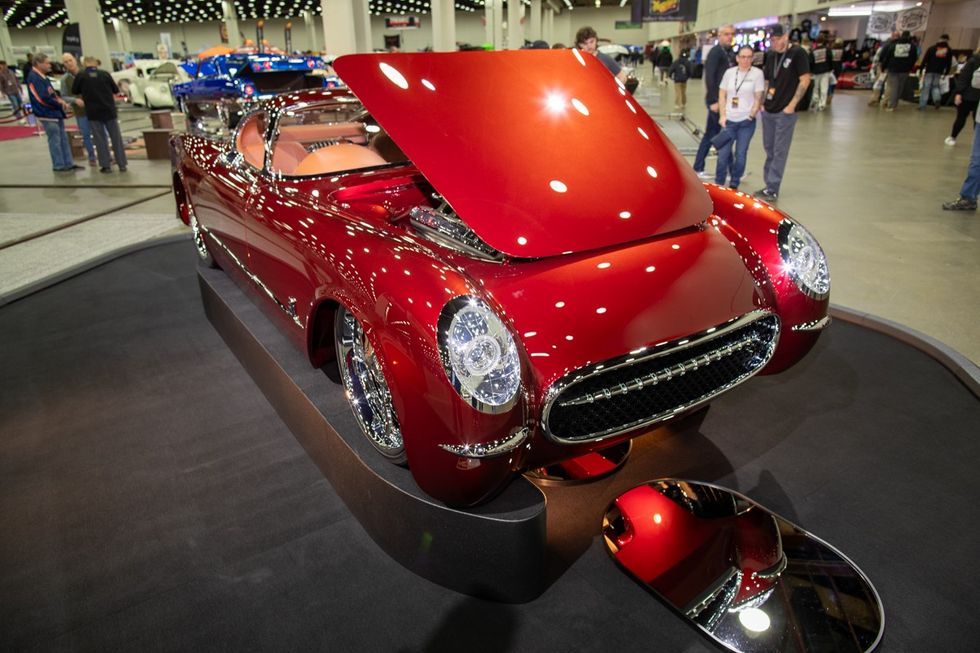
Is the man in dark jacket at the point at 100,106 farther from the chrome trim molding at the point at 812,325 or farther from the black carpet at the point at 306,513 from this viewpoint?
the chrome trim molding at the point at 812,325

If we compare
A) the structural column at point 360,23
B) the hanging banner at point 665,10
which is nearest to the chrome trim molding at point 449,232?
the structural column at point 360,23

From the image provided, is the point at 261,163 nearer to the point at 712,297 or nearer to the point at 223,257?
the point at 223,257

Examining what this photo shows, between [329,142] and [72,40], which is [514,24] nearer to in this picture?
[72,40]

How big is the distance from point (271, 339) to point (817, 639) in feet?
7.82

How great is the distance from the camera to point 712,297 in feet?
6.61

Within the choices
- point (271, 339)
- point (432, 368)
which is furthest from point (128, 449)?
point (432, 368)

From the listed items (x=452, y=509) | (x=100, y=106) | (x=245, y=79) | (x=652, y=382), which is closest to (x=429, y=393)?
(x=452, y=509)

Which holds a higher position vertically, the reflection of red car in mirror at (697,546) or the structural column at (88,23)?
the structural column at (88,23)

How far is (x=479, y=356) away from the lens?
5.46 ft

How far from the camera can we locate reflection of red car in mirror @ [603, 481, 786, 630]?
183 centimetres

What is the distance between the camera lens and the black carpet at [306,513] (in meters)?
1.76

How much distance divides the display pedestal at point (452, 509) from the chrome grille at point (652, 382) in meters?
0.28

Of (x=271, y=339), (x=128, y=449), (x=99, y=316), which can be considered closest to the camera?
(x=128, y=449)

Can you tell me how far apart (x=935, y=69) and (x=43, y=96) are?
17087mm
